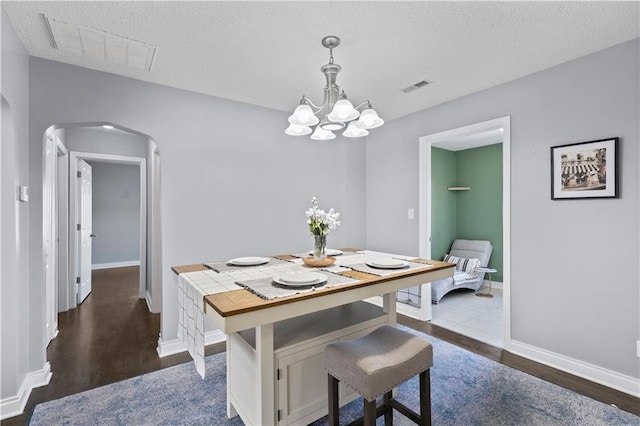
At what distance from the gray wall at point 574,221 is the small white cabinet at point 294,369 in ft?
5.66

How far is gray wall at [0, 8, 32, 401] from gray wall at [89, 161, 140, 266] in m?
5.72

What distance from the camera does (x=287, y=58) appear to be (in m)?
2.31

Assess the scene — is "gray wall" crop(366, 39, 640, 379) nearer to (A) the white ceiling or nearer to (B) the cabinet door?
(A) the white ceiling

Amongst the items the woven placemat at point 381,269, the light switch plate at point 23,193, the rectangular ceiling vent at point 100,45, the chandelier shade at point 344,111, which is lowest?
the woven placemat at point 381,269

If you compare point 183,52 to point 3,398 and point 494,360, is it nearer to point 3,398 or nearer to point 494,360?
point 3,398

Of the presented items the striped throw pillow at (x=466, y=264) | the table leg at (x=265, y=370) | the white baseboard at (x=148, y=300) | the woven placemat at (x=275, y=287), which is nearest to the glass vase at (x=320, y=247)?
the woven placemat at (x=275, y=287)

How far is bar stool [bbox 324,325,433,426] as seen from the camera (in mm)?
1366

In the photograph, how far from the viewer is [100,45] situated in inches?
→ 83.9

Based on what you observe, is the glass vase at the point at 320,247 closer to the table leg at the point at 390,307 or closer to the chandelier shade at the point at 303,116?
the table leg at the point at 390,307

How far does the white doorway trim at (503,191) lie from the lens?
109 inches

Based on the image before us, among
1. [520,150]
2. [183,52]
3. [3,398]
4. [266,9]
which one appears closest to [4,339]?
[3,398]

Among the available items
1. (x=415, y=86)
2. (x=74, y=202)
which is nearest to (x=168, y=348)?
(x=74, y=202)

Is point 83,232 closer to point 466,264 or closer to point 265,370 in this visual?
point 265,370

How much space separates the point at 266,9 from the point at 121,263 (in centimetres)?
747
